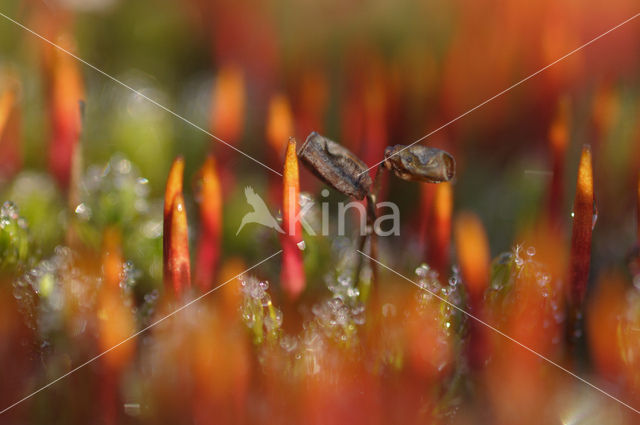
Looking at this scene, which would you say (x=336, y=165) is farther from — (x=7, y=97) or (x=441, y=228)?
Answer: (x=7, y=97)

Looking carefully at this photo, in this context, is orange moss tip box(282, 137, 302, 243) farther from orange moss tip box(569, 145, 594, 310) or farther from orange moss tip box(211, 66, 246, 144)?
orange moss tip box(569, 145, 594, 310)

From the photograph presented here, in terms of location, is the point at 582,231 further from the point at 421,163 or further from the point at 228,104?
the point at 228,104

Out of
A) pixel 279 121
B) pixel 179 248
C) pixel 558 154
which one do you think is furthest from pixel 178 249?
pixel 558 154

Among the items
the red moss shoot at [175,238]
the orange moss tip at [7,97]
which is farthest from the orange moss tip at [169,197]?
the orange moss tip at [7,97]

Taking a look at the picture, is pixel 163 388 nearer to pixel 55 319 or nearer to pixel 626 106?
pixel 55 319

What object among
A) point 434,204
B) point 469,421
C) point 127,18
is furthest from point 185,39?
point 469,421
